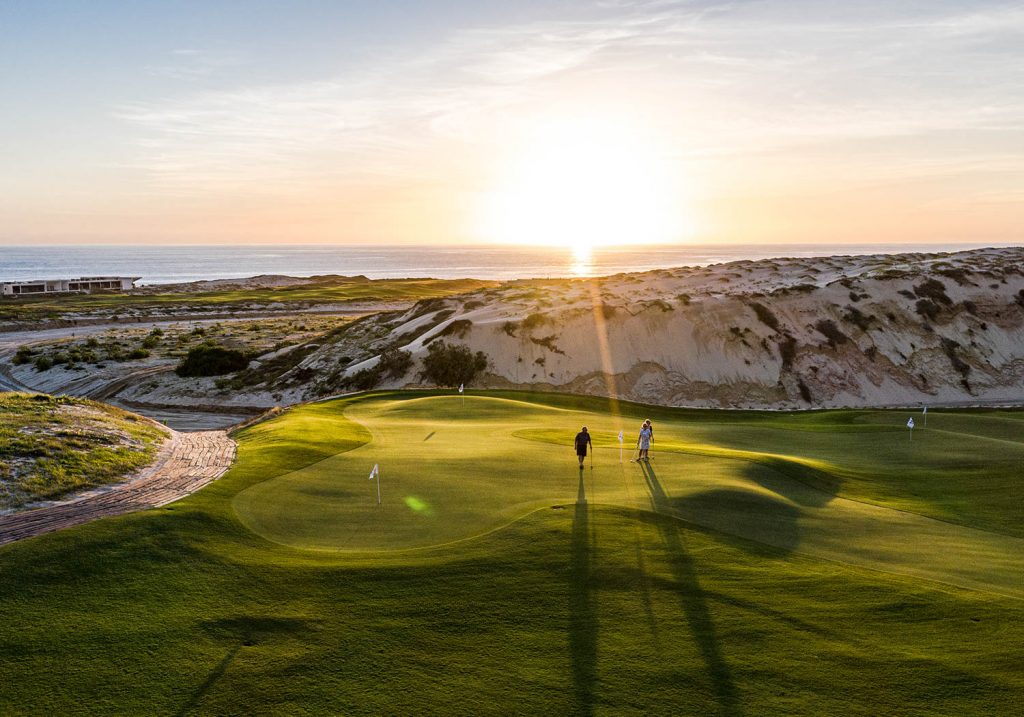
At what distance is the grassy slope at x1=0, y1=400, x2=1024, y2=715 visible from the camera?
8.21m

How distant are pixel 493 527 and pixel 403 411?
17326 millimetres

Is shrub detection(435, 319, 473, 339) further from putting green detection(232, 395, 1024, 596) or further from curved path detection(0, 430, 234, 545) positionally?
curved path detection(0, 430, 234, 545)

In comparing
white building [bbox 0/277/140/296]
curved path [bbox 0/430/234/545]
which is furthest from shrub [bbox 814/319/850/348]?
white building [bbox 0/277/140/296]

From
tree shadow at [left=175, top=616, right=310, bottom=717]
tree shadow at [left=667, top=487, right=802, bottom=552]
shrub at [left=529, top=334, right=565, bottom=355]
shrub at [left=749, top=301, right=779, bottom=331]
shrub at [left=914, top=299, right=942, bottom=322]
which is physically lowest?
tree shadow at [left=175, top=616, right=310, bottom=717]

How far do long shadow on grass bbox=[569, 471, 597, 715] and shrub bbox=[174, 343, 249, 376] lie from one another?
46.0m

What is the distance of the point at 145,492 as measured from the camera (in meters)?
15.7

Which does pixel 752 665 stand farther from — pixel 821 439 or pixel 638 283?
pixel 638 283

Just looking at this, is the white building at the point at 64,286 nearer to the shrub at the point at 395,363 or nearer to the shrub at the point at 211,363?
the shrub at the point at 211,363

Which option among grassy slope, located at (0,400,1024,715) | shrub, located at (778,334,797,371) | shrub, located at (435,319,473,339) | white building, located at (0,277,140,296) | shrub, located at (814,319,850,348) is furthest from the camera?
white building, located at (0,277,140,296)

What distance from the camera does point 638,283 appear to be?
237ft

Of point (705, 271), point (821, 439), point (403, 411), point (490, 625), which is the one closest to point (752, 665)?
point (490, 625)

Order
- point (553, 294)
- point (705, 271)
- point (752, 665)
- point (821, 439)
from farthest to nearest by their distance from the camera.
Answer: point (705, 271), point (553, 294), point (821, 439), point (752, 665)

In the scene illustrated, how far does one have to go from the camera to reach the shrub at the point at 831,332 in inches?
2119

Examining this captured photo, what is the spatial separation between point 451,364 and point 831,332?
105ft
